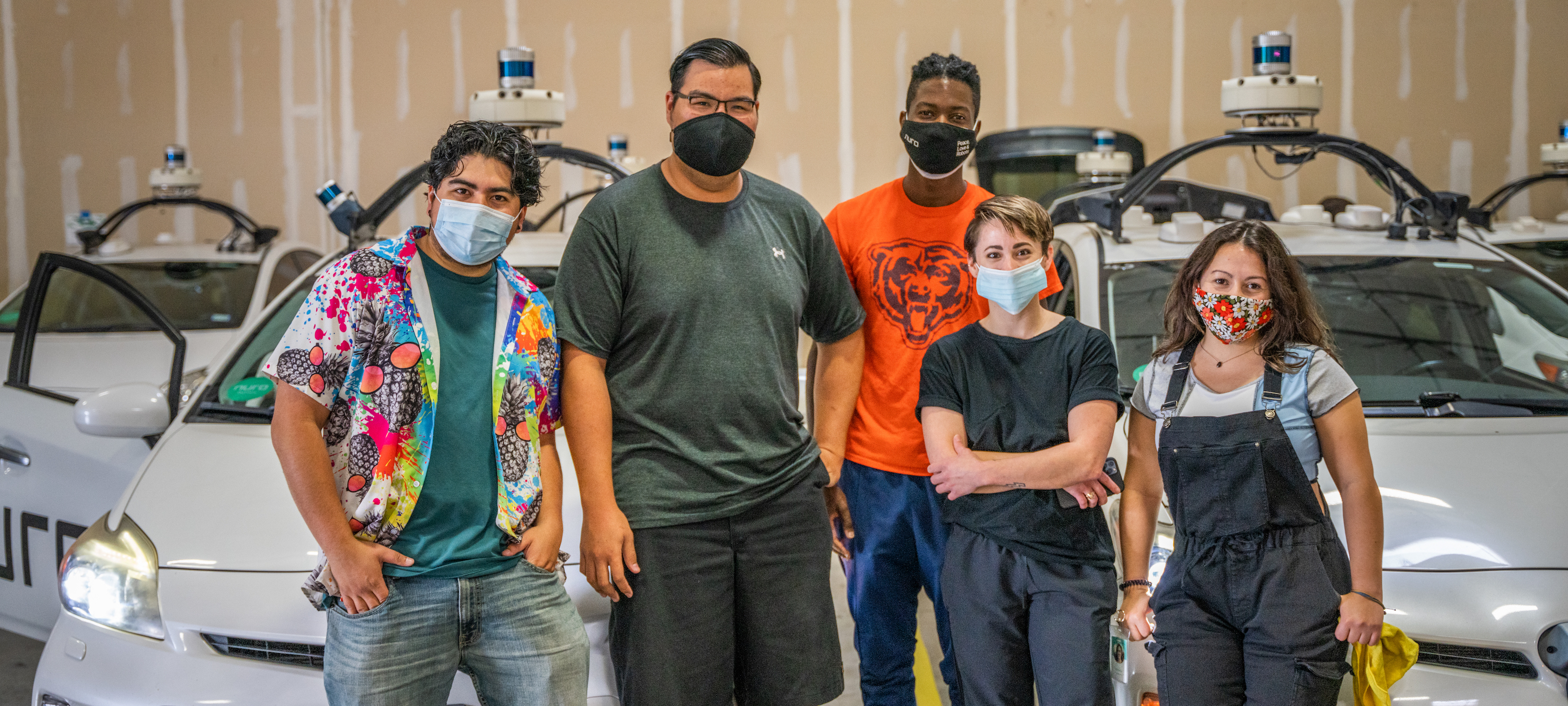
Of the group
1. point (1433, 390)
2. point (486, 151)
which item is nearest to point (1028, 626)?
point (486, 151)

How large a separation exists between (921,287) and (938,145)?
0.33m

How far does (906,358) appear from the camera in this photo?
8.84ft

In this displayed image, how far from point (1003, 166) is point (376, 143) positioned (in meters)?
5.16

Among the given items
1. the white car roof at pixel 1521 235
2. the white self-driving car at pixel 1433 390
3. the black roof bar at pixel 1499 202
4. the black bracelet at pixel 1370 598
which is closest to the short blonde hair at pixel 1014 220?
the white self-driving car at pixel 1433 390

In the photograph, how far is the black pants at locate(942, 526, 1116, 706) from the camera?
90.2 inches

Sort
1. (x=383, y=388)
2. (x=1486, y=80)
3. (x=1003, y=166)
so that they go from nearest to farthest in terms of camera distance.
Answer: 1. (x=383, y=388)
2. (x=1003, y=166)
3. (x=1486, y=80)

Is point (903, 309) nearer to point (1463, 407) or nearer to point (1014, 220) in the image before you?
point (1014, 220)

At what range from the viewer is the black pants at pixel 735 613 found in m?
2.24

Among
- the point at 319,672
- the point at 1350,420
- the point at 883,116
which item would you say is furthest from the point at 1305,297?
the point at 883,116

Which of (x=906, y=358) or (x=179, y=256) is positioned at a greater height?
(x=179, y=256)

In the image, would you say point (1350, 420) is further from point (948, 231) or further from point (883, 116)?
point (883, 116)

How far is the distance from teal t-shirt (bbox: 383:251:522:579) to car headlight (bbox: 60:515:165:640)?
1.01 m

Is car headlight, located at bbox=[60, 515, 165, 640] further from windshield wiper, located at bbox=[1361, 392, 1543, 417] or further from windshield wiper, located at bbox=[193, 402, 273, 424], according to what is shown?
windshield wiper, located at bbox=[1361, 392, 1543, 417]

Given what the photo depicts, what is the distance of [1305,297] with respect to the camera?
7.33ft
